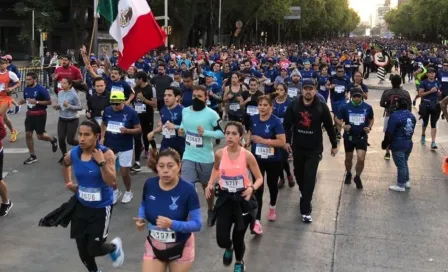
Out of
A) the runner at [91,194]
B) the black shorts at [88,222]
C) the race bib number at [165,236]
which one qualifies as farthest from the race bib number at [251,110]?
the race bib number at [165,236]

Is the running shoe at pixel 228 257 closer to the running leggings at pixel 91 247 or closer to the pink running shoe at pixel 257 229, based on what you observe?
the pink running shoe at pixel 257 229

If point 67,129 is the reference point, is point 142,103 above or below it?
above

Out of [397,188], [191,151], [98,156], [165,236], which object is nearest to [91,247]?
[98,156]

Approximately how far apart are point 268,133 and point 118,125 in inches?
86.3

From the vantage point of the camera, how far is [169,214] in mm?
4121

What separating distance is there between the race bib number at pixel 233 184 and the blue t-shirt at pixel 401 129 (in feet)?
13.5

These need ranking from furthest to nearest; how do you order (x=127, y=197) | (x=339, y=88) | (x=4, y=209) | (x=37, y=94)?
(x=339, y=88)
(x=37, y=94)
(x=127, y=197)
(x=4, y=209)

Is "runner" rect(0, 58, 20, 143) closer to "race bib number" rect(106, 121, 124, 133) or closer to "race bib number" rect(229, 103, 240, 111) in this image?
"race bib number" rect(106, 121, 124, 133)

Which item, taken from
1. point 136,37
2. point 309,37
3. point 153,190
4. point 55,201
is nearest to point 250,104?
point 136,37

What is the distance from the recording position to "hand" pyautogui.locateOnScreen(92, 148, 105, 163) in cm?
466

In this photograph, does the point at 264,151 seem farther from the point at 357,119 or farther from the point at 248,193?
the point at 357,119

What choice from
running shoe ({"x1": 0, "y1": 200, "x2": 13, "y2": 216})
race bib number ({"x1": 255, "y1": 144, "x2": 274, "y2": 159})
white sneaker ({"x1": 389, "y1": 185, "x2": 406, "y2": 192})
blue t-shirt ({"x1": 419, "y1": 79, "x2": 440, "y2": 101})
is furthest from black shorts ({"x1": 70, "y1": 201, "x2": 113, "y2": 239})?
blue t-shirt ({"x1": 419, "y1": 79, "x2": 440, "y2": 101})

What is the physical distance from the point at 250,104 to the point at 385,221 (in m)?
3.91

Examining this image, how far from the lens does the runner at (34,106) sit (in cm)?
982
